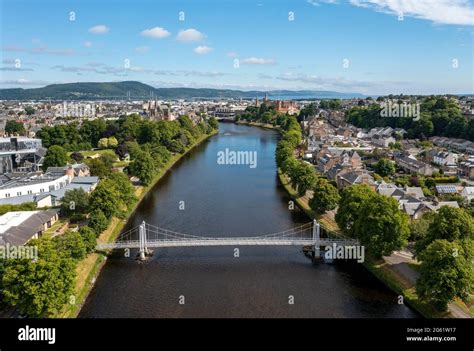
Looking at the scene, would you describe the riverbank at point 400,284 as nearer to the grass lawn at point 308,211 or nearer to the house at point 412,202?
the grass lawn at point 308,211

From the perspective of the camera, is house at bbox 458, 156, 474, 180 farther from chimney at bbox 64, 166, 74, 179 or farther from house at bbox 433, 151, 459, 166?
chimney at bbox 64, 166, 74, 179

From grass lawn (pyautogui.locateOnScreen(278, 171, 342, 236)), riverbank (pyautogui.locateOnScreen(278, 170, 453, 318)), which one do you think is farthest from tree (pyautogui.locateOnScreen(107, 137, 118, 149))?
riverbank (pyautogui.locateOnScreen(278, 170, 453, 318))

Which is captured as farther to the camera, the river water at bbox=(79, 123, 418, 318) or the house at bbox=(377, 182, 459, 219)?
the house at bbox=(377, 182, 459, 219)

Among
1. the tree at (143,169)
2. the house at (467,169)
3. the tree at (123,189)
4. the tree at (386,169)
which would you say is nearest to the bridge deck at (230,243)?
the tree at (123,189)
